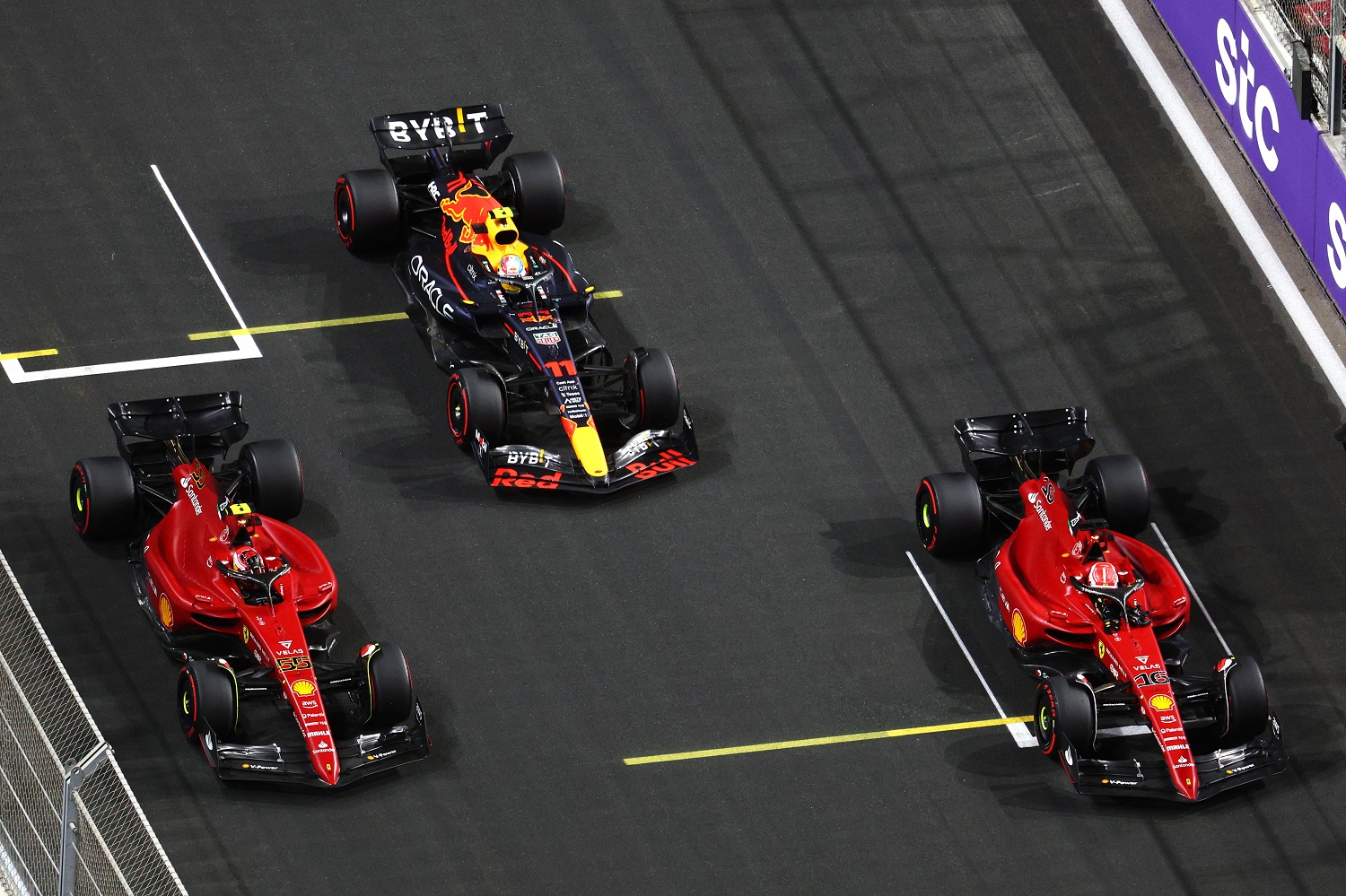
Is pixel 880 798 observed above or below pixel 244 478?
below

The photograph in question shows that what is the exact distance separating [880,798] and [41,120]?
11767 millimetres

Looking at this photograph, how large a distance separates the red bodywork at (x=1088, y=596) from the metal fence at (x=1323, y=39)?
A: 16.4ft

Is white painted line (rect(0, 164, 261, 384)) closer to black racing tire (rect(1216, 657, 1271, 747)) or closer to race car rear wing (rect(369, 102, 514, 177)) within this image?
race car rear wing (rect(369, 102, 514, 177))

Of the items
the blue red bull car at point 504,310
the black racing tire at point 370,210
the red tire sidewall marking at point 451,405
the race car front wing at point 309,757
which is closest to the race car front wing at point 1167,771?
the blue red bull car at point 504,310

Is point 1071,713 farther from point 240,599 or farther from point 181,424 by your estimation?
point 181,424

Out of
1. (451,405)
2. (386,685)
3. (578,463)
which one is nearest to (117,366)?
(451,405)

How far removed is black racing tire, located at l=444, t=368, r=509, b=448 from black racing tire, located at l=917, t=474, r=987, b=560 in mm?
3877

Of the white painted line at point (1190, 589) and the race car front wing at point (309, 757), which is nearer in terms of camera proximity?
the race car front wing at point (309, 757)

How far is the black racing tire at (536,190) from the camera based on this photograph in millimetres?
30453

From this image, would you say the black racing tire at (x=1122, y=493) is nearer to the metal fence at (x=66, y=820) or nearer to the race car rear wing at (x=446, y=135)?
the race car rear wing at (x=446, y=135)

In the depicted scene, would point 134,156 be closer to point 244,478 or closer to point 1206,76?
point 244,478

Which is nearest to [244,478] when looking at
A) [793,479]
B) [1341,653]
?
[793,479]

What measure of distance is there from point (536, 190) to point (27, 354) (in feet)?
17.1

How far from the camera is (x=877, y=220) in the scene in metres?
31.3
